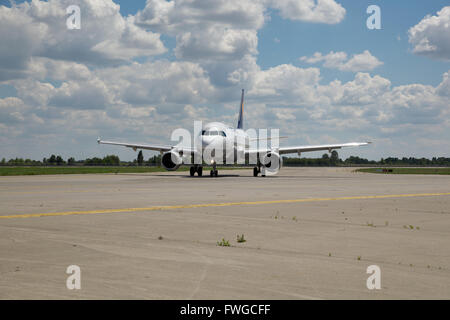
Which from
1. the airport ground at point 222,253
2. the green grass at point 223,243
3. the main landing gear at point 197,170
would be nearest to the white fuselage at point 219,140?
the main landing gear at point 197,170

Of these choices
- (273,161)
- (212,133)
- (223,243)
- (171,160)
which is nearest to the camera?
(223,243)

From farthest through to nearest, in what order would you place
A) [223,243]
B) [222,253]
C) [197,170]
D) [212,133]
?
1. [197,170]
2. [212,133]
3. [223,243]
4. [222,253]

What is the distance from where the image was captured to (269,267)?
683 cm

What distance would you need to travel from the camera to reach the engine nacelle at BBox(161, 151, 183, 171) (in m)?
40.0

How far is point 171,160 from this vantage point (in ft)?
132

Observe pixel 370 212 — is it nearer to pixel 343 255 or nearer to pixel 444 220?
pixel 444 220

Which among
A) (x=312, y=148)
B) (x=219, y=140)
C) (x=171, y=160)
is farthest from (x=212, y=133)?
(x=312, y=148)

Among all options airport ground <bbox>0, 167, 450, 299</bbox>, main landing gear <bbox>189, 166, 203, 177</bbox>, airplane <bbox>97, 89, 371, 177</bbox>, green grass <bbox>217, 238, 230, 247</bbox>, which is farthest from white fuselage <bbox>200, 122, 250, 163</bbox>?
green grass <bbox>217, 238, 230, 247</bbox>

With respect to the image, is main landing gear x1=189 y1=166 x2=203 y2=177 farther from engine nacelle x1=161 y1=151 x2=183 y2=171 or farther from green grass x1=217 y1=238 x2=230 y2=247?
green grass x1=217 y1=238 x2=230 y2=247

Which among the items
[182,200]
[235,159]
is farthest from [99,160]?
[182,200]

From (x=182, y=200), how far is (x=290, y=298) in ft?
43.1

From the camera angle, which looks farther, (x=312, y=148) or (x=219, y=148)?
(x=312, y=148)

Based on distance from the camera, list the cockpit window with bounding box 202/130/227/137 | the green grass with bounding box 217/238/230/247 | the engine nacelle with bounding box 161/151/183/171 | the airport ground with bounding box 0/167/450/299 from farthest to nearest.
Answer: the engine nacelle with bounding box 161/151/183/171 < the cockpit window with bounding box 202/130/227/137 < the green grass with bounding box 217/238/230/247 < the airport ground with bounding box 0/167/450/299

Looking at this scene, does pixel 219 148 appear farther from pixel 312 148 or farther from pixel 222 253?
pixel 222 253
